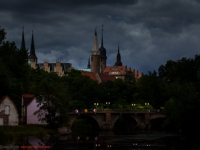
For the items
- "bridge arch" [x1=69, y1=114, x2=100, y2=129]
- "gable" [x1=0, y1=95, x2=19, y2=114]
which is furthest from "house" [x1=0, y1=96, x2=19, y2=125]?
"bridge arch" [x1=69, y1=114, x2=100, y2=129]

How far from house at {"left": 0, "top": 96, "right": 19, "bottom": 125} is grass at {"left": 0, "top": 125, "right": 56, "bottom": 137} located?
2.67 metres

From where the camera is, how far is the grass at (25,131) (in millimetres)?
63816

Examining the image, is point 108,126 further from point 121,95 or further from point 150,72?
point 150,72

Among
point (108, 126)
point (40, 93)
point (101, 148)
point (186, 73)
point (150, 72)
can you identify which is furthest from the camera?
point (150, 72)

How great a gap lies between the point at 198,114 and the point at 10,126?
1118 inches

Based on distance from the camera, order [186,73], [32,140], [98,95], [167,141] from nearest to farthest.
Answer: [32,140] → [167,141] → [186,73] → [98,95]

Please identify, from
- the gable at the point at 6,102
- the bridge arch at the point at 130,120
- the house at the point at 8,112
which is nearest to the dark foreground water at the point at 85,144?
the house at the point at 8,112

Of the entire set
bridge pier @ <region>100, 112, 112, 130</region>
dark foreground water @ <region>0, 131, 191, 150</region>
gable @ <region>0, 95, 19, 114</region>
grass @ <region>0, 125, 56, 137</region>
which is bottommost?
dark foreground water @ <region>0, 131, 191, 150</region>

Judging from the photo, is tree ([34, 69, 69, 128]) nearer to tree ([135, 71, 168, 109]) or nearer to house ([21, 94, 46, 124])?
house ([21, 94, 46, 124])

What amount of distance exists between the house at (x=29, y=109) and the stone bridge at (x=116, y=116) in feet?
52.1

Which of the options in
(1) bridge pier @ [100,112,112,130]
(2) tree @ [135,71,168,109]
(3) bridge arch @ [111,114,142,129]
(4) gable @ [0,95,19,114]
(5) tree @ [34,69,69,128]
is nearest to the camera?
(4) gable @ [0,95,19,114]

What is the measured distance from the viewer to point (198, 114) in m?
80.6

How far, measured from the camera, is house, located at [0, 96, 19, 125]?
72.1 m

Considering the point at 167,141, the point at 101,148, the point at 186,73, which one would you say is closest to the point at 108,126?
the point at 186,73
